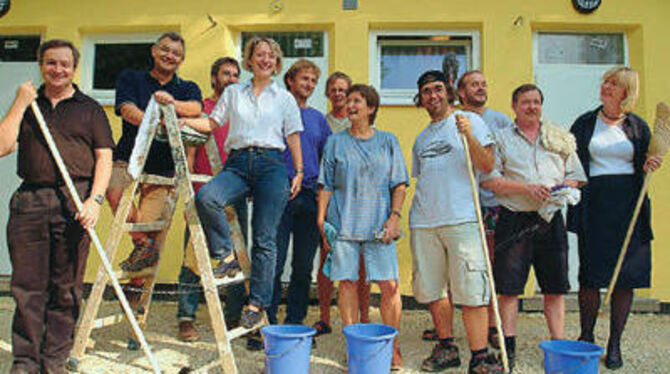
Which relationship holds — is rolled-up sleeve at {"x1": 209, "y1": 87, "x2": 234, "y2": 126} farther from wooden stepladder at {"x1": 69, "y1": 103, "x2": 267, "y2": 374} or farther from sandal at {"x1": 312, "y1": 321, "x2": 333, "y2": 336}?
sandal at {"x1": 312, "y1": 321, "x2": 333, "y2": 336}

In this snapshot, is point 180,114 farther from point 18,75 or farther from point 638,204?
point 18,75

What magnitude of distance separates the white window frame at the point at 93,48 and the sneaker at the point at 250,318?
3381mm

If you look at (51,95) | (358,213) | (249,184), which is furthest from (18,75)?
(358,213)

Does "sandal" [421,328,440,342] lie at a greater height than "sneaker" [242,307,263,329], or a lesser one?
lesser

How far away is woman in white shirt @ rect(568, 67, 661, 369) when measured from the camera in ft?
10.6

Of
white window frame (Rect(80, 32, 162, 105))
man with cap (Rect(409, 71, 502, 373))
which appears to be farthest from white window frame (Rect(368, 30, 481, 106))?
white window frame (Rect(80, 32, 162, 105))

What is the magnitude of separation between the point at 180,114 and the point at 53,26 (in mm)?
3027

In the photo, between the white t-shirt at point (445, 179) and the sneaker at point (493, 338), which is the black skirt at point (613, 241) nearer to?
the sneaker at point (493, 338)

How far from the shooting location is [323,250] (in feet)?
12.7

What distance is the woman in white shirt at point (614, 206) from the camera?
10.6ft

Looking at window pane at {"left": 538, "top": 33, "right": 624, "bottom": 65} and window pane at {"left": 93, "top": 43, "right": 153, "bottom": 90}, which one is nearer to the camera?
window pane at {"left": 538, "top": 33, "right": 624, "bottom": 65}

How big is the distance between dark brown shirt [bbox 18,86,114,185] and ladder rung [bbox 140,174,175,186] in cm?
28

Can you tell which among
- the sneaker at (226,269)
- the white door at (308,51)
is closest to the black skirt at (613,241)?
the sneaker at (226,269)

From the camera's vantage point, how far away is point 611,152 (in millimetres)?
3260
